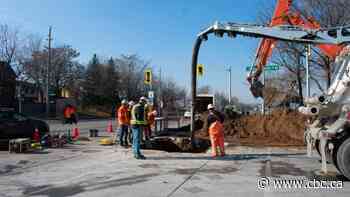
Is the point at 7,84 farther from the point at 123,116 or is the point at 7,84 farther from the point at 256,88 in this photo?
→ the point at 123,116

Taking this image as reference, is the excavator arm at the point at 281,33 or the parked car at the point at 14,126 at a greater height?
the excavator arm at the point at 281,33

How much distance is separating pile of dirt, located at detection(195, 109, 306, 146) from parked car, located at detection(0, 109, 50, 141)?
7496 millimetres

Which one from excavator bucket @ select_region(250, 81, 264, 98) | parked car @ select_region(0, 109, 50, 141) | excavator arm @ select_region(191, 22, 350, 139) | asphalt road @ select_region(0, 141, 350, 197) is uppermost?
excavator arm @ select_region(191, 22, 350, 139)

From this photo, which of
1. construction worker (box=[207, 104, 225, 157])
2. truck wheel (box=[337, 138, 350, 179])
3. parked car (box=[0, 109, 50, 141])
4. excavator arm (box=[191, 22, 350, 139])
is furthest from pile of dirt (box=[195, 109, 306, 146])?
truck wheel (box=[337, 138, 350, 179])

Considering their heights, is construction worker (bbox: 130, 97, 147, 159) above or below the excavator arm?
below

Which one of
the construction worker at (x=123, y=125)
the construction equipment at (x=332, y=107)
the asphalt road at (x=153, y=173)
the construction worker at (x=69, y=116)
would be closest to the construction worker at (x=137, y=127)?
the asphalt road at (x=153, y=173)

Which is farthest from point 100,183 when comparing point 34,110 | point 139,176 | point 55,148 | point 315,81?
point 34,110

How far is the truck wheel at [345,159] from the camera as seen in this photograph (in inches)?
364

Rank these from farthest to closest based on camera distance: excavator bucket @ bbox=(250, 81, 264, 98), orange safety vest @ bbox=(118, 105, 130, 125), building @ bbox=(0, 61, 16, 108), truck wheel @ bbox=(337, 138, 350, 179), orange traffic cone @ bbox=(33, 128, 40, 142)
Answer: building @ bbox=(0, 61, 16, 108) < excavator bucket @ bbox=(250, 81, 264, 98) < orange safety vest @ bbox=(118, 105, 130, 125) < orange traffic cone @ bbox=(33, 128, 40, 142) < truck wheel @ bbox=(337, 138, 350, 179)

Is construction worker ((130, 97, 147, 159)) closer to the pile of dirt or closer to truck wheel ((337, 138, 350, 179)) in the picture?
truck wheel ((337, 138, 350, 179))

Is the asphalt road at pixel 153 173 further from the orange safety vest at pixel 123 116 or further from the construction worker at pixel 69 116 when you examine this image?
the construction worker at pixel 69 116

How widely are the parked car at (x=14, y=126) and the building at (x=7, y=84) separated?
4049 cm

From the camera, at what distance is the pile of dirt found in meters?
20.7

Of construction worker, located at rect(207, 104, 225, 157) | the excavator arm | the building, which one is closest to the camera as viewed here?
the excavator arm
